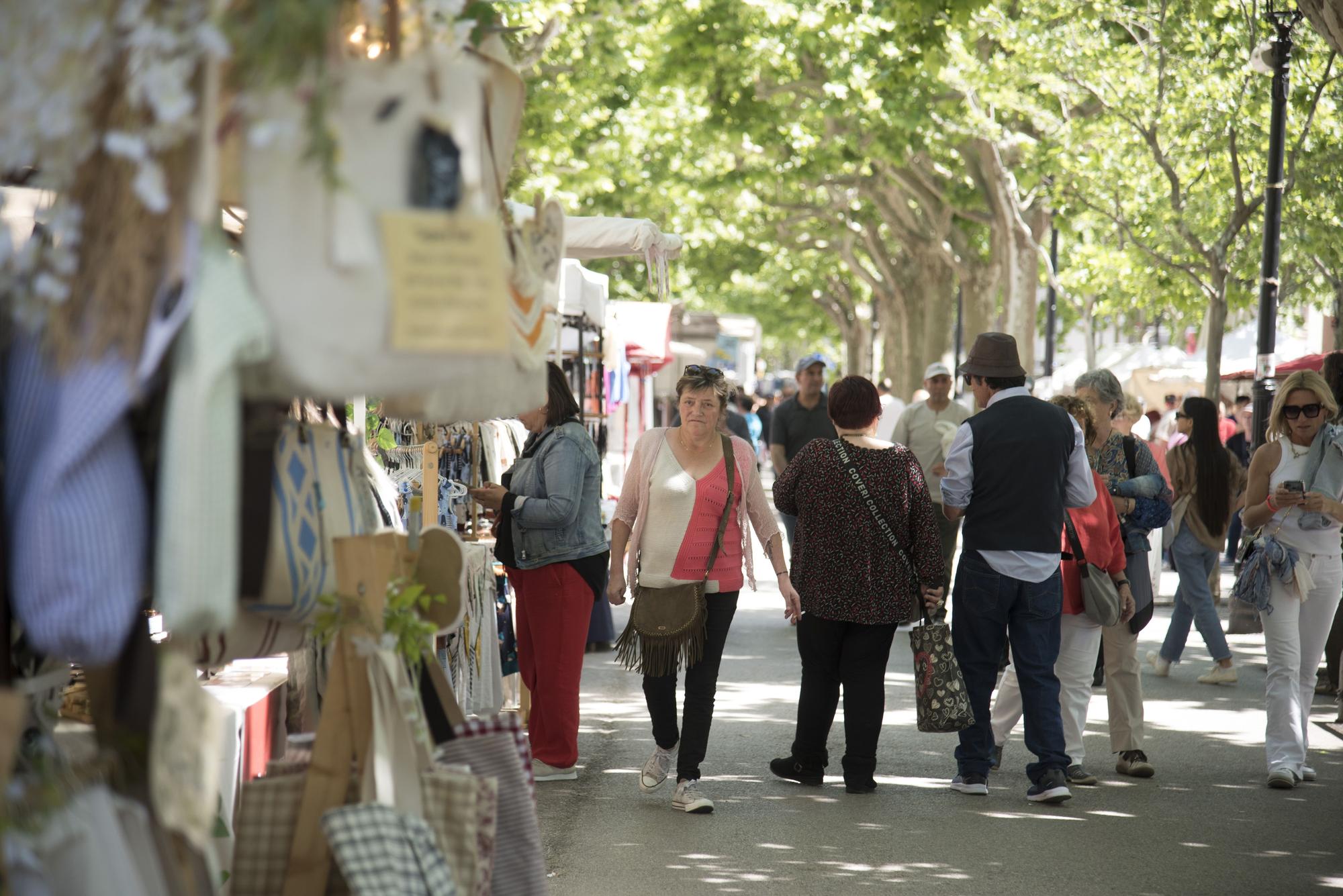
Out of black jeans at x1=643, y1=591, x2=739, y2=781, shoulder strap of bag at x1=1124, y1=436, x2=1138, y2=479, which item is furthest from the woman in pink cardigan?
shoulder strap of bag at x1=1124, y1=436, x2=1138, y2=479

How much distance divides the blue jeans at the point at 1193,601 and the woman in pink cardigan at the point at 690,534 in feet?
14.3

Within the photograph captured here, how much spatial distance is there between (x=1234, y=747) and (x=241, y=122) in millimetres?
7215

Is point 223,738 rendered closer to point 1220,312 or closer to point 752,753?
point 752,753

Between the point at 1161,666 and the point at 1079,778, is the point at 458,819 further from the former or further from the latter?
the point at 1161,666

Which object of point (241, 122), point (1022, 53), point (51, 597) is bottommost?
point (51, 597)

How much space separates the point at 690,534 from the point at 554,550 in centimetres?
66

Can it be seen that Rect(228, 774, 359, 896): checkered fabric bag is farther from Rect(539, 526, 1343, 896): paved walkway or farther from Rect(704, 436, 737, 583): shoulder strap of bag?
Rect(704, 436, 737, 583): shoulder strap of bag

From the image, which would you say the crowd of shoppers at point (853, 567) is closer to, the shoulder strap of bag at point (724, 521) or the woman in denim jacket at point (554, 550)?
the shoulder strap of bag at point (724, 521)

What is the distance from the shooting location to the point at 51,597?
2.02 metres

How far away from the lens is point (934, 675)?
6520 mm

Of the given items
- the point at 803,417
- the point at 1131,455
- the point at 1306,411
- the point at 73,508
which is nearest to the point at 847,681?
the point at 1131,455

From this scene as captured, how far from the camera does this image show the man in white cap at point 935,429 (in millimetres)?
11383

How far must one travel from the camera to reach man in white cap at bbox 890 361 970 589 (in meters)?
11.4

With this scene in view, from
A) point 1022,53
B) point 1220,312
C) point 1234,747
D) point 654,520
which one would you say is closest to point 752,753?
point 654,520
